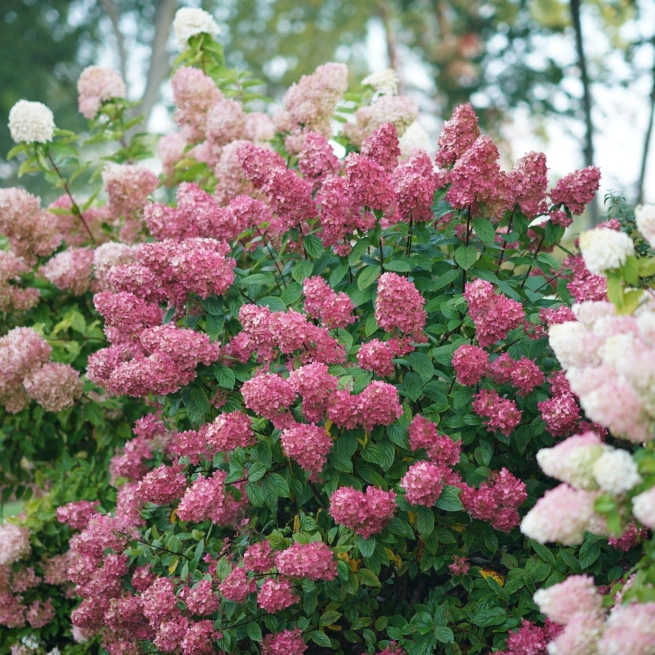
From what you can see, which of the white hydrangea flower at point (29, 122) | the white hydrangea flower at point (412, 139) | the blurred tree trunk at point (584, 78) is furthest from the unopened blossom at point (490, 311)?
the blurred tree trunk at point (584, 78)

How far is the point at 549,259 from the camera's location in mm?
2947

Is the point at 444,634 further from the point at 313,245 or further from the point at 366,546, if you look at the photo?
the point at 313,245

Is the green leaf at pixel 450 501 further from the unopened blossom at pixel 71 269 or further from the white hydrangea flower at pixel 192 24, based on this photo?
the white hydrangea flower at pixel 192 24

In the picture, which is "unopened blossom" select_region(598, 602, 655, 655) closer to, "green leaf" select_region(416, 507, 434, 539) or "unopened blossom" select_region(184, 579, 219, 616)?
"green leaf" select_region(416, 507, 434, 539)

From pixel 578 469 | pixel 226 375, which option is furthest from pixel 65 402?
pixel 578 469

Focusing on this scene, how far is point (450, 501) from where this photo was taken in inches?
95.4

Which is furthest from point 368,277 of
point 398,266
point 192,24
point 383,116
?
point 192,24

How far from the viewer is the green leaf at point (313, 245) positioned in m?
2.85

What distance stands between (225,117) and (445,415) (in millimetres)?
2086

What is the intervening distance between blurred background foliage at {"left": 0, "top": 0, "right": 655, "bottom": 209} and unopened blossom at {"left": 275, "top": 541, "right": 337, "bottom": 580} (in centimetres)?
719

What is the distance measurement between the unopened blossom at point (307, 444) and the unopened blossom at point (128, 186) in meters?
2.08

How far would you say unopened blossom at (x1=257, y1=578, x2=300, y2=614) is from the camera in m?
2.45

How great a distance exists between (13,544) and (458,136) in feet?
8.77

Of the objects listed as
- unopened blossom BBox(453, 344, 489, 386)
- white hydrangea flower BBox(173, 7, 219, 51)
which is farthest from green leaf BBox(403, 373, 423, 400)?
white hydrangea flower BBox(173, 7, 219, 51)
